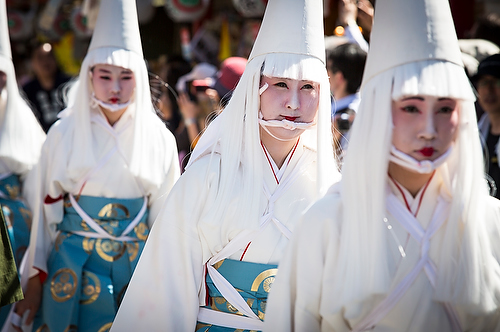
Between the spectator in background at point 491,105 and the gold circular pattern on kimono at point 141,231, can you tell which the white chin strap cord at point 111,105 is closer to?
the gold circular pattern on kimono at point 141,231

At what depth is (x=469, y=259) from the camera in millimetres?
1814

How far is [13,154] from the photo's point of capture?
4180 millimetres

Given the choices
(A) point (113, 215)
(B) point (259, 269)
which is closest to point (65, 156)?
(A) point (113, 215)

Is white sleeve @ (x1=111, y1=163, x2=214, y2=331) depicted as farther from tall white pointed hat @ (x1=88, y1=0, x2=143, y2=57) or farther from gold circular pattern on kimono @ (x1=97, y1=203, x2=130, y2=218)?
tall white pointed hat @ (x1=88, y1=0, x2=143, y2=57)

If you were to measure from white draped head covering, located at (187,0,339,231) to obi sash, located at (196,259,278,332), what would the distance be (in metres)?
0.22

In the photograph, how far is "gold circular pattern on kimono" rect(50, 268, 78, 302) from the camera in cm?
346

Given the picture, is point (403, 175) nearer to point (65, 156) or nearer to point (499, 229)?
point (499, 229)

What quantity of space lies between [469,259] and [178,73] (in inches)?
182

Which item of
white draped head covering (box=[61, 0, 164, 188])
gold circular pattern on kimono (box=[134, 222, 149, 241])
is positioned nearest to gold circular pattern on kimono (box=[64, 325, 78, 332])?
gold circular pattern on kimono (box=[134, 222, 149, 241])

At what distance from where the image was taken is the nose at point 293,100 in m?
2.51

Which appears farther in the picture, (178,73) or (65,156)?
(178,73)

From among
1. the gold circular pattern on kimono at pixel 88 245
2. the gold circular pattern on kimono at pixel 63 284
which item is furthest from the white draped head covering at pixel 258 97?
the gold circular pattern on kimono at pixel 63 284

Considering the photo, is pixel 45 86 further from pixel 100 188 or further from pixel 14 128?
pixel 100 188

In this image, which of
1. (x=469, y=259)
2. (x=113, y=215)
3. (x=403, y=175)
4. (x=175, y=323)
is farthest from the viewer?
(x=113, y=215)
